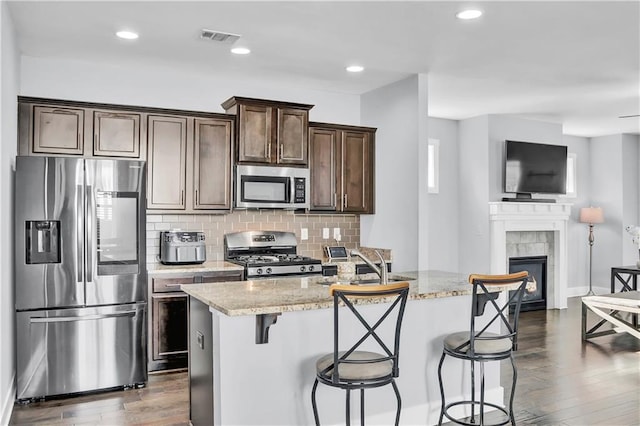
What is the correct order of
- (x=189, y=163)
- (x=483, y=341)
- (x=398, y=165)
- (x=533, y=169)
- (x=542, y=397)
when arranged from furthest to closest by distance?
(x=533, y=169), (x=398, y=165), (x=189, y=163), (x=542, y=397), (x=483, y=341)

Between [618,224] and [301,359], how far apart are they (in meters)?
7.81

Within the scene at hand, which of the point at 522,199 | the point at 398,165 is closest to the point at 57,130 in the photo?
the point at 398,165

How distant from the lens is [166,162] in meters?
5.16

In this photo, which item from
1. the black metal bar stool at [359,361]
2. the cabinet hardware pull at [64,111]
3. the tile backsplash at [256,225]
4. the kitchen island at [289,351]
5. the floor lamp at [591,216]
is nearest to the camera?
the black metal bar stool at [359,361]

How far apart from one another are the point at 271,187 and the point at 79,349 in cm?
233

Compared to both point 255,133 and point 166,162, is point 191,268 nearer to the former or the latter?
point 166,162

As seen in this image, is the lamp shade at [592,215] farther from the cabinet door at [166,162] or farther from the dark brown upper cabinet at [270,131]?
the cabinet door at [166,162]

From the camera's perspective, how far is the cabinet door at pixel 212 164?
5.29 metres

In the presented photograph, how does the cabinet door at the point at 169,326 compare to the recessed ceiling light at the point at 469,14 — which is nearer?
the recessed ceiling light at the point at 469,14

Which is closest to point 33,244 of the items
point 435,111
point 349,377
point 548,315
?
point 349,377

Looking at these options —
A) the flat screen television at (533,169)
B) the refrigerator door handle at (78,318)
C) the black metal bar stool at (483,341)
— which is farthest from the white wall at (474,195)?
the refrigerator door handle at (78,318)

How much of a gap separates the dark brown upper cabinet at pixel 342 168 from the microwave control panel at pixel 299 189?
7.8 inches

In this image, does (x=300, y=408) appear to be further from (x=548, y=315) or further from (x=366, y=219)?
(x=548, y=315)

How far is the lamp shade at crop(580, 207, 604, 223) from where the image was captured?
890cm
